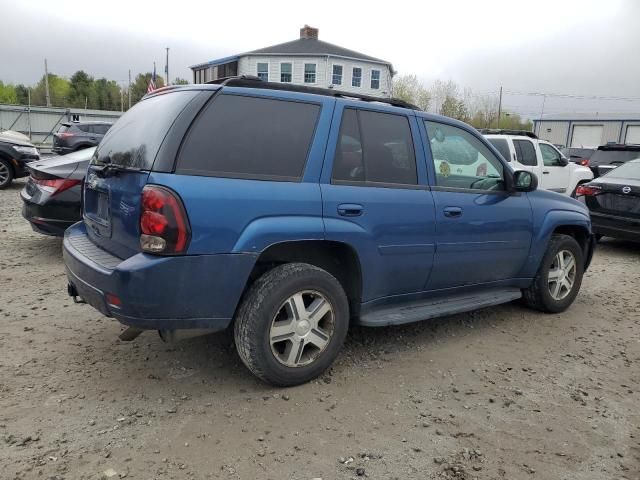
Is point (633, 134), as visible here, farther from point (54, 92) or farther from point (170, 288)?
point (54, 92)

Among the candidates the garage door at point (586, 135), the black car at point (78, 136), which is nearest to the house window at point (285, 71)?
the black car at point (78, 136)

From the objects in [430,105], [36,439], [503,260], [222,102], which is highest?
[430,105]

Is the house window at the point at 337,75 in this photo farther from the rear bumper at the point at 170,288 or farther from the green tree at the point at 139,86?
the green tree at the point at 139,86

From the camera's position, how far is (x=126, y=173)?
10.0ft

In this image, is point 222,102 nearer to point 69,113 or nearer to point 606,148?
point 606,148

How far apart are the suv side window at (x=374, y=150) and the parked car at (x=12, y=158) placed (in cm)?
1060

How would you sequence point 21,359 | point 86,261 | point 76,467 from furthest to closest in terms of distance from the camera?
1. point 21,359
2. point 86,261
3. point 76,467

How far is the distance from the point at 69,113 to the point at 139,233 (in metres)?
36.3

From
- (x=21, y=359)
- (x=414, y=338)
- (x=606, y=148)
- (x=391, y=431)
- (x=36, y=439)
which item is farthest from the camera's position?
(x=606, y=148)

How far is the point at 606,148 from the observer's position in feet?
45.4

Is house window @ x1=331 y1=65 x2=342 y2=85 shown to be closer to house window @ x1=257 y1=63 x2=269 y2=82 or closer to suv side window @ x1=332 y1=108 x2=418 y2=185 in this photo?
house window @ x1=257 y1=63 x2=269 y2=82

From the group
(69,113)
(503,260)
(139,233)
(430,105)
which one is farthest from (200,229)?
(430,105)

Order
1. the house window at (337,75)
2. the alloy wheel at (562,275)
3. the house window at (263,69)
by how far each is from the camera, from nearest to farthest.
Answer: the alloy wheel at (562,275) → the house window at (337,75) → the house window at (263,69)

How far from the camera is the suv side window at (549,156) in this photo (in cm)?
1179
